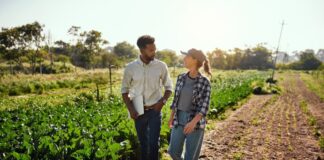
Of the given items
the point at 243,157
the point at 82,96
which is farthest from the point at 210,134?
the point at 82,96

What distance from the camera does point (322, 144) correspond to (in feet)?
26.1

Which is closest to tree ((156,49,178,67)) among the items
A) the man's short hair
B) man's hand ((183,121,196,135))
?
the man's short hair

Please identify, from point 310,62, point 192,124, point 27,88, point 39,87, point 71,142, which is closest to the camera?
point 192,124

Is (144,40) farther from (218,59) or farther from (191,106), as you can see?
(218,59)

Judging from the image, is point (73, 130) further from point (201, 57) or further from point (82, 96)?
point (82, 96)

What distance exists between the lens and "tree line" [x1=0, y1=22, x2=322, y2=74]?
134 feet

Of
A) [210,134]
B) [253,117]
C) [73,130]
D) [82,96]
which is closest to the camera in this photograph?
[73,130]

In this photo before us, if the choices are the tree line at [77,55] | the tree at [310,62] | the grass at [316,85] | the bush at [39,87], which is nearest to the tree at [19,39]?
the tree line at [77,55]

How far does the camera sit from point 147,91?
3.95 meters

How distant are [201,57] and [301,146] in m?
5.76

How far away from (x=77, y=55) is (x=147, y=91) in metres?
59.6

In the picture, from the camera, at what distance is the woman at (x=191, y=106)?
138 inches

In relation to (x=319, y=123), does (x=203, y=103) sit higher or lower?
higher

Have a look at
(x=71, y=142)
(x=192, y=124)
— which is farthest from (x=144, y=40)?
(x=71, y=142)
